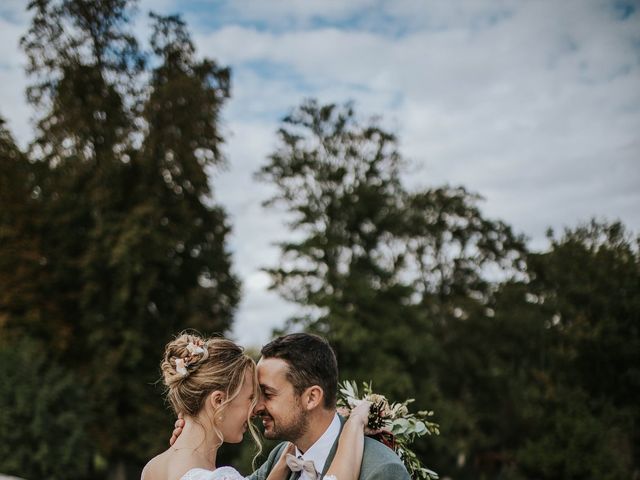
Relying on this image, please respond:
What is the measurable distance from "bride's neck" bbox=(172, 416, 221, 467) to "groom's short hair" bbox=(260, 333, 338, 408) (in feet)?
1.55

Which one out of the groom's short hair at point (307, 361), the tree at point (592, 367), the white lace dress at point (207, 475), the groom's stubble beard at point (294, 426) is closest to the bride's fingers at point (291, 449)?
the groom's stubble beard at point (294, 426)

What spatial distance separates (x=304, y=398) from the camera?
3396 mm

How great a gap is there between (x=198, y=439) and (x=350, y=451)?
2.45ft

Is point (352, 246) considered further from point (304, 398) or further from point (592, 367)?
point (304, 398)

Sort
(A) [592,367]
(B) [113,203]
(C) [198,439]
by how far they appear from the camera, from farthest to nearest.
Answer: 1. (A) [592,367]
2. (B) [113,203]
3. (C) [198,439]

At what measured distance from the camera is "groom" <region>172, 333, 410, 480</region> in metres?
3.40

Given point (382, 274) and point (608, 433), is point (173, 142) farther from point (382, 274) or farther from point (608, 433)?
point (608, 433)

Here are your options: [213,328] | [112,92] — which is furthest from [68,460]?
[112,92]

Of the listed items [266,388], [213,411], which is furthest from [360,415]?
[213,411]

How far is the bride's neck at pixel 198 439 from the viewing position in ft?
10.8

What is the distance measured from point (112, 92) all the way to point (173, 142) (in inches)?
99.6

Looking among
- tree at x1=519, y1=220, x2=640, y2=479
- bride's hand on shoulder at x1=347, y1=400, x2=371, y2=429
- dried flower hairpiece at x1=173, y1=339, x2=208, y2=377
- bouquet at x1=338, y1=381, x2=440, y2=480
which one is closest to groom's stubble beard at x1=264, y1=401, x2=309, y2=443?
bride's hand on shoulder at x1=347, y1=400, x2=371, y2=429

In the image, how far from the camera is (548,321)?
2719 centimetres

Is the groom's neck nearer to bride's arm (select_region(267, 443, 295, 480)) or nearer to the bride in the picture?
the bride
